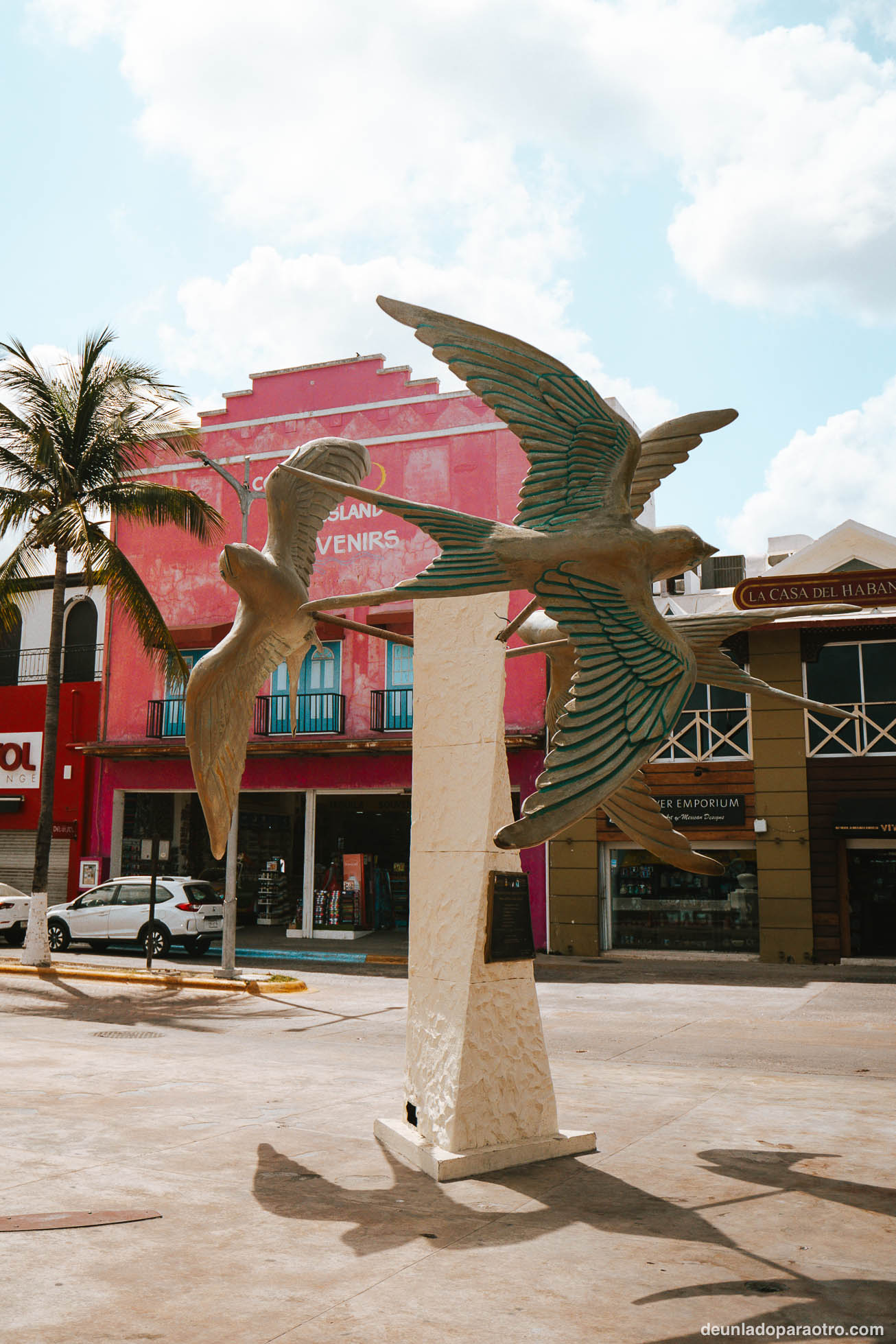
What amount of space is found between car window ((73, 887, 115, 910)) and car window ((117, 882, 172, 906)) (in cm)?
22

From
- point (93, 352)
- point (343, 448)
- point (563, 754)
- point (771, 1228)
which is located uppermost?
point (93, 352)

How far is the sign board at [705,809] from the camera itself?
20688 mm

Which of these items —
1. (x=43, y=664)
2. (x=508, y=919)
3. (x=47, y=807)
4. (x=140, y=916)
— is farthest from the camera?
(x=43, y=664)

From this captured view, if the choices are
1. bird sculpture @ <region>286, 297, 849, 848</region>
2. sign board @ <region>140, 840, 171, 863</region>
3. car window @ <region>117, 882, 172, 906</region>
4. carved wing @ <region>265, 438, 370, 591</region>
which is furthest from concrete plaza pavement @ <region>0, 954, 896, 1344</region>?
sign board @ <region>140, 840, 171, 863</region>

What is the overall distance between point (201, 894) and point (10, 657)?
1042 cm

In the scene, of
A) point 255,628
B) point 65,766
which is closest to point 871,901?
point 255,628

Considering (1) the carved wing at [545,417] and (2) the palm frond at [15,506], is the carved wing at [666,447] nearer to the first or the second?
(1) the carved wing at [545,417]

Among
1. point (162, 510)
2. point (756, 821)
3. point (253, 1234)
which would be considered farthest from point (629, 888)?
point (253, 1234)

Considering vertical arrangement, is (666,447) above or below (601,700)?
above

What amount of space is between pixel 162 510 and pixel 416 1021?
13.5 m

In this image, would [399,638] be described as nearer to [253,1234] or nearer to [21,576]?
[253,1234]

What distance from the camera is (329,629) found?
79.4ft

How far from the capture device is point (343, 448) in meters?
7.38

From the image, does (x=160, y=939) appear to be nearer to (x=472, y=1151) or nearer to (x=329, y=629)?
(x=329, y=629)
